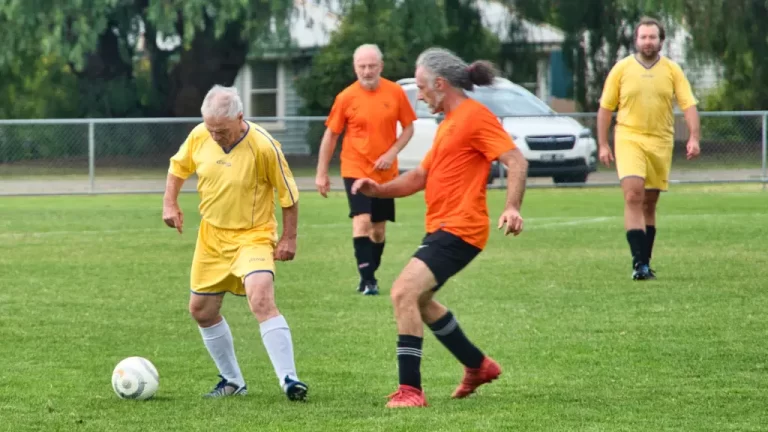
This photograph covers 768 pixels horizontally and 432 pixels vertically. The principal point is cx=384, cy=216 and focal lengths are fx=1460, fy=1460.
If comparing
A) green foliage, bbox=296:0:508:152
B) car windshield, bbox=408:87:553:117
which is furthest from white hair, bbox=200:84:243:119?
green foliage, bbox=296:0:508:152

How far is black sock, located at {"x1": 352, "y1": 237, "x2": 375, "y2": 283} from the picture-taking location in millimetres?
11875

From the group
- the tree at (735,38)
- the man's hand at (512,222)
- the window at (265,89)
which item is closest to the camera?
the man's hand at (512,222)

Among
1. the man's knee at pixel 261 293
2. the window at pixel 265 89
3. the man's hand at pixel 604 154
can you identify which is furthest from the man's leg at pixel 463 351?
the window at pixel 265 89

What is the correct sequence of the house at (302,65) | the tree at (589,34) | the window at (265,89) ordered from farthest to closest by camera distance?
the window at (265,89), the tree at (589,34), the house at (302,65)

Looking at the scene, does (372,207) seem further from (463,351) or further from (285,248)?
(463,351)

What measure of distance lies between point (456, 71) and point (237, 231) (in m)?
1.38

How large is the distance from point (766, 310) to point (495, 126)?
4.05m

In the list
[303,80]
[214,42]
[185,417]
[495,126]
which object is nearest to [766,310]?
[495,126]

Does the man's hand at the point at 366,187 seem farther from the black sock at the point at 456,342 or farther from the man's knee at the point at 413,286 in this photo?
the black sock at the point at 456,342

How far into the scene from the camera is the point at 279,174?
7402mm

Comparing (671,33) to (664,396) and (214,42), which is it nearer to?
(214,42)

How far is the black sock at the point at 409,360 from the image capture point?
6941mm

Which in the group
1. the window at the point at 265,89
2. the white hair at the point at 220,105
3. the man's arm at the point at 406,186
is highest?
the white hair at the point at 220,105

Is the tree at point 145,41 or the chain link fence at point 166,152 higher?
the tree at point 145,41
